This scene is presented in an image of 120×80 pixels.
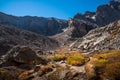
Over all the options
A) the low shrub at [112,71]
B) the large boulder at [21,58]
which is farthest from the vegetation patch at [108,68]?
the large boulder at [21,58]

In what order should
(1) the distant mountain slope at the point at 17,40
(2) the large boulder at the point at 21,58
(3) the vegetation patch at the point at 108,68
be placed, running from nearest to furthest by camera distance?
(3) the vegetation patch at the point at 108,68 → (2) the large boulder at the point at 21,58 → (1) the distant mountain slope at the point at 17,40

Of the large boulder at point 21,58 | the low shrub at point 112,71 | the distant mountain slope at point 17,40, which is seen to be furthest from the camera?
the distant mountain slope at point 17,40

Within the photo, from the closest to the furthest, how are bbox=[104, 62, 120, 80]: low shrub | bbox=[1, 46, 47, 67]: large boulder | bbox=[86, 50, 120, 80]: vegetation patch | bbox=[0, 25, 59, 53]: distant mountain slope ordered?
bbox=[104, 62, 120, 80]: low shrub
bbox=[86, 50, 120, 80]: vegetation patch
bbox=[1, 46, 47, 67]: large boulder
bbox=[0, 25, 59, 53]: distant mountain slope

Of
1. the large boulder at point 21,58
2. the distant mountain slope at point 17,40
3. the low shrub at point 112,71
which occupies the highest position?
the distant mountain slope at point 17,40

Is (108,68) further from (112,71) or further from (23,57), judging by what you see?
(23,57)

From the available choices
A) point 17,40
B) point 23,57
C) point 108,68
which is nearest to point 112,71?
point 108,68

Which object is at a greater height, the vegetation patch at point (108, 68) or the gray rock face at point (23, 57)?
the gray rock face at point (23, 57)

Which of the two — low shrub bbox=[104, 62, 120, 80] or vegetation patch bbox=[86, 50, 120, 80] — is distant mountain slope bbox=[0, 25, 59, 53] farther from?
low shrub bbox=[104, 62, 120, 80]

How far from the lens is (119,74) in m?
16.6

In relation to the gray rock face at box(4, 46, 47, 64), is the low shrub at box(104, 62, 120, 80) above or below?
below

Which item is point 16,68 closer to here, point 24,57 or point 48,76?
point 24,57

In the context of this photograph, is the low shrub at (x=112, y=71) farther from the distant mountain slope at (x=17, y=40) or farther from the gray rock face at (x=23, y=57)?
the distant mountain slope at (x=17, y=40)

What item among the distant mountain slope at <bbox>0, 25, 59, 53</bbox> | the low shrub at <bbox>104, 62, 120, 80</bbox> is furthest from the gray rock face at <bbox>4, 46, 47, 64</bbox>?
the distant mountain slope at <bbox>0, 25, 59, 53</bbox>

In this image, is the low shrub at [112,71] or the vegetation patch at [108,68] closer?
the low shrub at [112,71]
